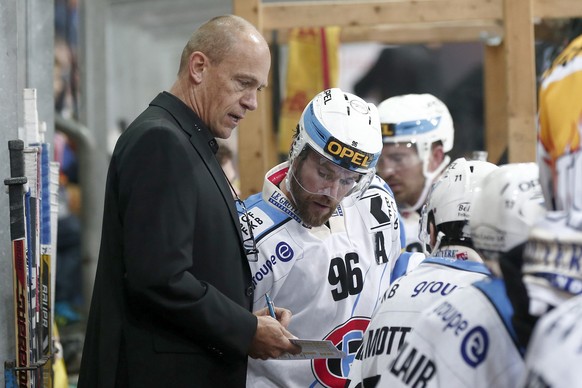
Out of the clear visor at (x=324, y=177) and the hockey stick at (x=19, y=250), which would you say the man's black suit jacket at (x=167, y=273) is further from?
the clear visor at (x=324, y=177)

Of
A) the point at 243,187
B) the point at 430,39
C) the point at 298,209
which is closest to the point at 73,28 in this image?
the point at 430,39

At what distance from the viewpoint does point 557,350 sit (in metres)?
1.63

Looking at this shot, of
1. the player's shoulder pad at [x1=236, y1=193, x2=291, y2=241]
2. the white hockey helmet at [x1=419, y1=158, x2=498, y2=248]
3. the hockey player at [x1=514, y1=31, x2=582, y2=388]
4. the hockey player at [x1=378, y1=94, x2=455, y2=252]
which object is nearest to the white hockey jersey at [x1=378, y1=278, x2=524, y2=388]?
the hockey player at [x1=514, y1=31, x2=582, y2=388]

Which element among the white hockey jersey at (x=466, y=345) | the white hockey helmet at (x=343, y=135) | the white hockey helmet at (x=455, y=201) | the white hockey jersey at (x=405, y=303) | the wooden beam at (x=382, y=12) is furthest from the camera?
the wooden beam at (x=382, y=12)

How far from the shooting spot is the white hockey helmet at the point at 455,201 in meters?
2.79

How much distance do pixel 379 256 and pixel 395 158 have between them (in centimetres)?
165

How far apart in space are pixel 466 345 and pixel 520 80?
348 cm

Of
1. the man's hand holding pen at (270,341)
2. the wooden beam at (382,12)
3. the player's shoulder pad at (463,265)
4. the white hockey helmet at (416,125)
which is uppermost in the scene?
the wooden beam at (382,12)

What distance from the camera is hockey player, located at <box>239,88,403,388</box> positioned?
338 cm

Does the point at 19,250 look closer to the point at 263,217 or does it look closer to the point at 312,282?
the point at 263,217

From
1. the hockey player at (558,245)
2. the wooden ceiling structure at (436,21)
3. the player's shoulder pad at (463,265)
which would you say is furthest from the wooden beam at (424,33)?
the hockey player at (558,245)

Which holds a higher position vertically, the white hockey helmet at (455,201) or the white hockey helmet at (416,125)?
the white hockey helmet at (416,125)

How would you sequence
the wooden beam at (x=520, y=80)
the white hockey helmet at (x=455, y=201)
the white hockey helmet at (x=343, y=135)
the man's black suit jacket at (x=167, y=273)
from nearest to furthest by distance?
1. the man's black suit jacket at (x=167, y=273)
2. the white hockey helmet at (x=455, y=201)
3. the white hockey helmet at (x=343, y=135)
4. the wooden beam at (x=520, y=80)

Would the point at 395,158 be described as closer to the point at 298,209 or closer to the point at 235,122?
the point at 298,209
